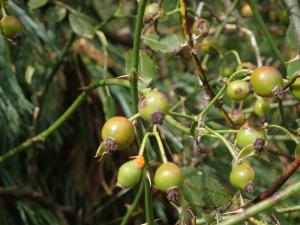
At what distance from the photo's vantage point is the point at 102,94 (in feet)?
4.61

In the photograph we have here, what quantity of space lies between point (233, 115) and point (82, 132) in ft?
1.71

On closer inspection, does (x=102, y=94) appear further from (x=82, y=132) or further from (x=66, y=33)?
(x=66, y=33)

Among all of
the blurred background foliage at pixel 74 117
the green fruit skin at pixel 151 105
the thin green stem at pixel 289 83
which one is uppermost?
the green fruit skin at pixel 151 105

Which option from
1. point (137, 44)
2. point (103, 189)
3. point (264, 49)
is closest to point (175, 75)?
point (264, 49)

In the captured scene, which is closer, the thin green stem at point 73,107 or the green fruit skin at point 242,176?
the green fruit skin at point 242,176

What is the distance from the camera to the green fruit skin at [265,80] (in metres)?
0.70

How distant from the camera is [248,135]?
745mm

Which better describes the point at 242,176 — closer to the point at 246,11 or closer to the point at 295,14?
the point at 295,14

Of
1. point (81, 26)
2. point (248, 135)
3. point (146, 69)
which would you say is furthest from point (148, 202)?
point (81, 26)

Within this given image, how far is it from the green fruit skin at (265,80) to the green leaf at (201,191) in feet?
0.40

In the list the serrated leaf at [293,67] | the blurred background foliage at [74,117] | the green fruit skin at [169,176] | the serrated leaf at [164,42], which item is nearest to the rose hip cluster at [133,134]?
the green fruit skin at [169,176]

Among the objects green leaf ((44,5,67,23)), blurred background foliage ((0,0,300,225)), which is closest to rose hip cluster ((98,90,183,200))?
blurred background foliage ((0,0,300,225))

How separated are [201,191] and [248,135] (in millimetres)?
84

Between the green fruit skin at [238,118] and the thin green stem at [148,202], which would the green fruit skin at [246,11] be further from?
the thin green stem at [148,202]
